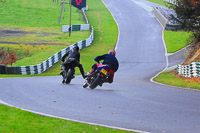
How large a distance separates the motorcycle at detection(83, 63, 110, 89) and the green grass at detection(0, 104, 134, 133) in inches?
237

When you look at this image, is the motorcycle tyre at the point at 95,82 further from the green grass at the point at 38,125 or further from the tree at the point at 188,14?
the tree at the point at 188,14

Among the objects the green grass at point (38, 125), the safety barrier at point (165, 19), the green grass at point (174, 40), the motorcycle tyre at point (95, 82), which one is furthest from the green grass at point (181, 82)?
the safety barrier at point (165, 19)

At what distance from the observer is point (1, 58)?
40938 mm

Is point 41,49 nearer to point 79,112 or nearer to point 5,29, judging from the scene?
point 5,29

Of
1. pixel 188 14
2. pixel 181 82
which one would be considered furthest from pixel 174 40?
pixel 181 82

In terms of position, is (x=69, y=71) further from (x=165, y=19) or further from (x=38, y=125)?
(x=165, y=19)

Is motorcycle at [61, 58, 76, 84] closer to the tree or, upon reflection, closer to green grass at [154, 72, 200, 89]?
green grass at [154, 72, 200, 89]

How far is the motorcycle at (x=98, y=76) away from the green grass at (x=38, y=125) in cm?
603

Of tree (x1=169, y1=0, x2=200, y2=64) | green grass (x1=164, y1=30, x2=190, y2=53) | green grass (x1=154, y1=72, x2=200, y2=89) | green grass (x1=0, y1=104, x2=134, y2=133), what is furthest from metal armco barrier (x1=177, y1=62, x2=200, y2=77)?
green grass (x1=164, y1=30, x2=190, y2=53)

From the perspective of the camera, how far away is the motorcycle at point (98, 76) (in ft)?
50.7

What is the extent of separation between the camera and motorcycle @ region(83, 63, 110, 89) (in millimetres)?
15461

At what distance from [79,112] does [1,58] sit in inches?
1257

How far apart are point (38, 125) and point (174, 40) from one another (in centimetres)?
4593

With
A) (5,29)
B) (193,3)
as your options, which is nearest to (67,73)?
(193,3)
